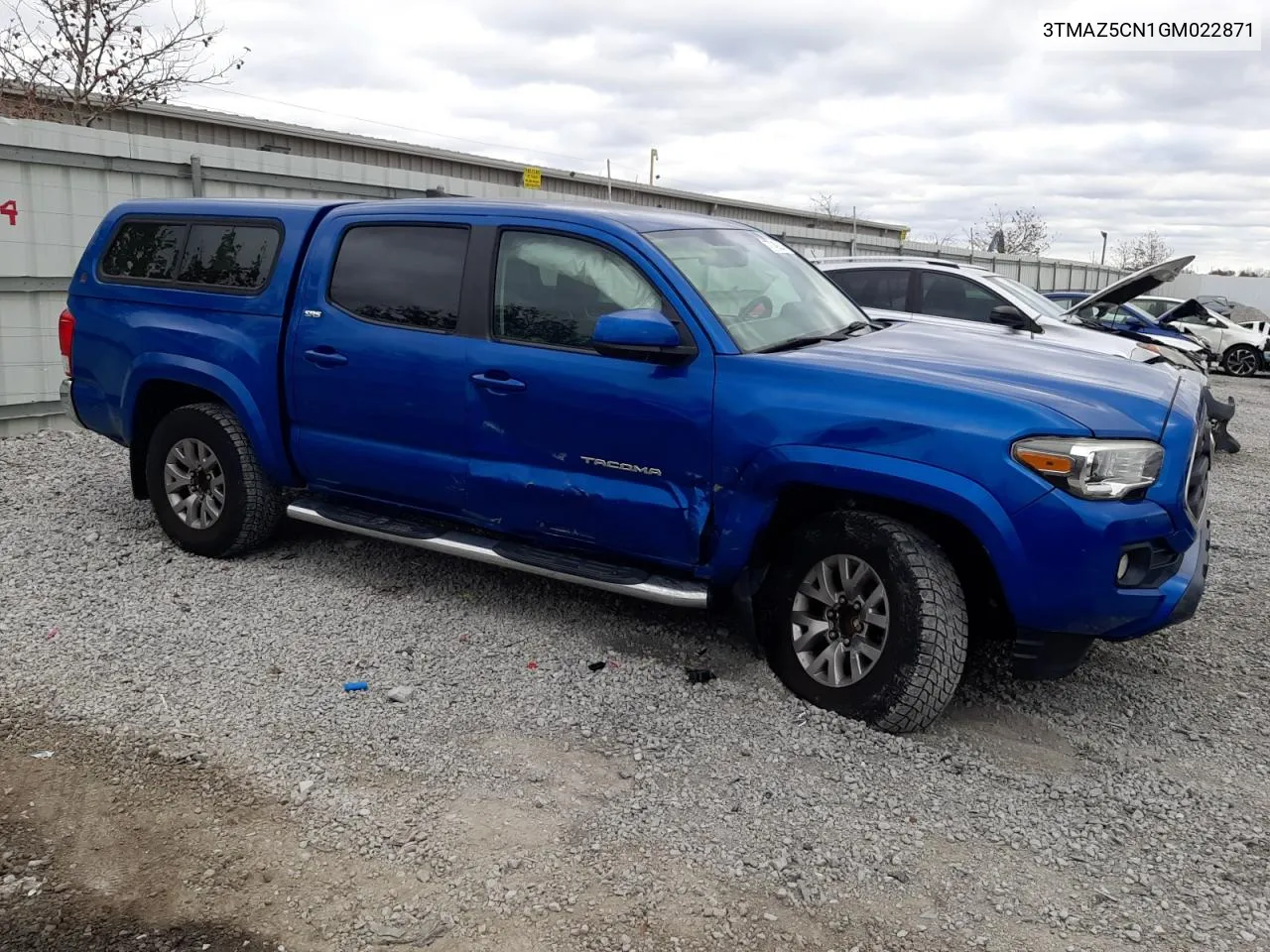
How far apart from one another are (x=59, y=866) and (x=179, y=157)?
7341 millimetres

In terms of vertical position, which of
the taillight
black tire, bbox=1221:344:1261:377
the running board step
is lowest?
the running board step

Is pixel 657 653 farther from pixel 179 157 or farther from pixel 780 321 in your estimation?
pixel 179 157

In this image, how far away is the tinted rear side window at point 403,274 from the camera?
4848 millimetres

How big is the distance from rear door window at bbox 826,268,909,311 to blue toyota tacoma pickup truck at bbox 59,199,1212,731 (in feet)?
15.6

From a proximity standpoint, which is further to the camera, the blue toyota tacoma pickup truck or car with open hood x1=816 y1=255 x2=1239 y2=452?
car with open hood x1=816 y1=255 x2=1239 y2=452

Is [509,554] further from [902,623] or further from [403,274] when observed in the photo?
[902,623]

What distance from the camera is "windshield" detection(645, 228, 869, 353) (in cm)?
439

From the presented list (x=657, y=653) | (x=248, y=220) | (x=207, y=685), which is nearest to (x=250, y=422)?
(x=248, y=220)

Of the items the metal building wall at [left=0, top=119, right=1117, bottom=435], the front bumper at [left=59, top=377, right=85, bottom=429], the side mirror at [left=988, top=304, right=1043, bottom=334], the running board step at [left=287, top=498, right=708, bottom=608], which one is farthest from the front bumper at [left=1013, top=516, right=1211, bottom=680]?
the side mirror at [left=988, top=304, right=1043, bottom=334]

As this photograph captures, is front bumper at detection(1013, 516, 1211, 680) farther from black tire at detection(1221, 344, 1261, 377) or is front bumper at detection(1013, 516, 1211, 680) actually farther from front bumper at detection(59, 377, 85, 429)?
black tire at detection(1221, 344, 1261, 377)

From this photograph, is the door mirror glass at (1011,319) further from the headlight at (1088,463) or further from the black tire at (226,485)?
the black tire at (226,485)

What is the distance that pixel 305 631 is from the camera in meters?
4.75

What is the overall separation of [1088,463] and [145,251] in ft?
16.2

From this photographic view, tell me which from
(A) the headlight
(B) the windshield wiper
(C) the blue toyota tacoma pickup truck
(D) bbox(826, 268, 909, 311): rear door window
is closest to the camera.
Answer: (A) the headlight
